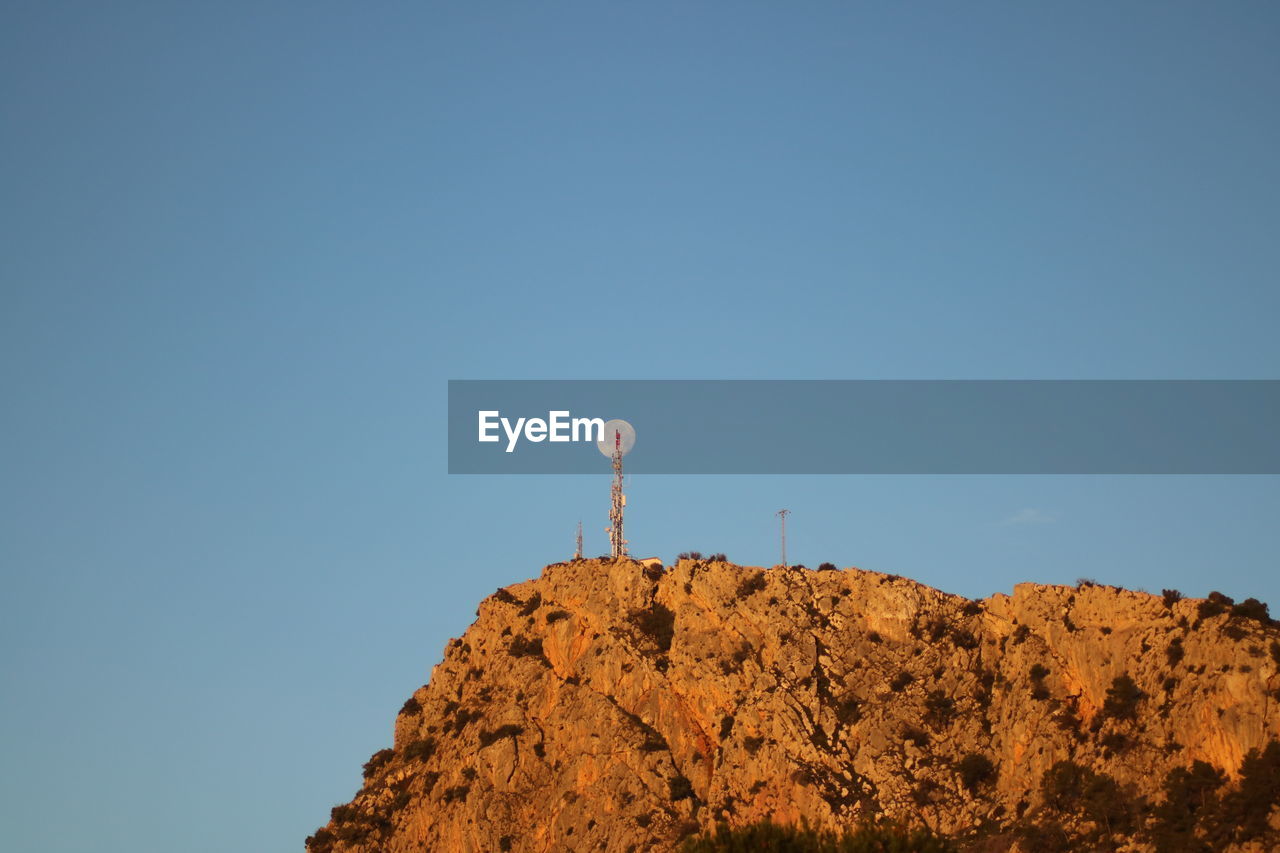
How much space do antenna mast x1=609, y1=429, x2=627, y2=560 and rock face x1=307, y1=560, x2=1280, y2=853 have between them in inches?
211

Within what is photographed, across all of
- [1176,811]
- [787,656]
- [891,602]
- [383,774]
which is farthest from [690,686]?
[1176,811]

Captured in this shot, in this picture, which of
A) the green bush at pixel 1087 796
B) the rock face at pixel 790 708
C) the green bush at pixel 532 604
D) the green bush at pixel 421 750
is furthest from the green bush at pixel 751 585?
the green bush at pixel 1087 796

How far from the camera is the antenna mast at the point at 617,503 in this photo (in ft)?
354

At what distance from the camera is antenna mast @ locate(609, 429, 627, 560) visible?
108 m

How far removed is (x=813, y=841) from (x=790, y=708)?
1373cm

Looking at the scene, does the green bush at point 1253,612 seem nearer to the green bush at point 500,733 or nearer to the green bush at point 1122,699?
the green bush at point 1122,699

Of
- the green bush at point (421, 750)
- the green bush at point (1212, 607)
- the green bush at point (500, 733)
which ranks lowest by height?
the green bush at point (421, 750)

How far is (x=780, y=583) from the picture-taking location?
97.1 meters

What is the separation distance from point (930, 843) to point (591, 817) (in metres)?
19.8

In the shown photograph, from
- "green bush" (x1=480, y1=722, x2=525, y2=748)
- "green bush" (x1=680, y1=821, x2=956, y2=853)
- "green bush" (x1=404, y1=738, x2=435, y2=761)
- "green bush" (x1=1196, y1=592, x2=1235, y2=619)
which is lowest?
"green bush" (x1=680, y1=821, x2=956, y2=853)

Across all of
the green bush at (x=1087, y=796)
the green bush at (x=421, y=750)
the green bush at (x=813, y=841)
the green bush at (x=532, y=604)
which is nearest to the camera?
the green bush at (x=813, y=841)

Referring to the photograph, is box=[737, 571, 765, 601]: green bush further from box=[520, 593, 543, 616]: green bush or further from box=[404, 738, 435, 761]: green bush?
box=[404, 738, 435, 761]: green bush

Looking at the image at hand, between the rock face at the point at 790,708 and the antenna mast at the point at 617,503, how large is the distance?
536 centimetres

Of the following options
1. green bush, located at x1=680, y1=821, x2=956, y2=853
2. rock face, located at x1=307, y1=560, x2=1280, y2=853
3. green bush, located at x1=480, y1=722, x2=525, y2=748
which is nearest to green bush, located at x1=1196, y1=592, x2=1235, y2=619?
rock face, located at x1=307, y1=560, x2=1280, y2=853
